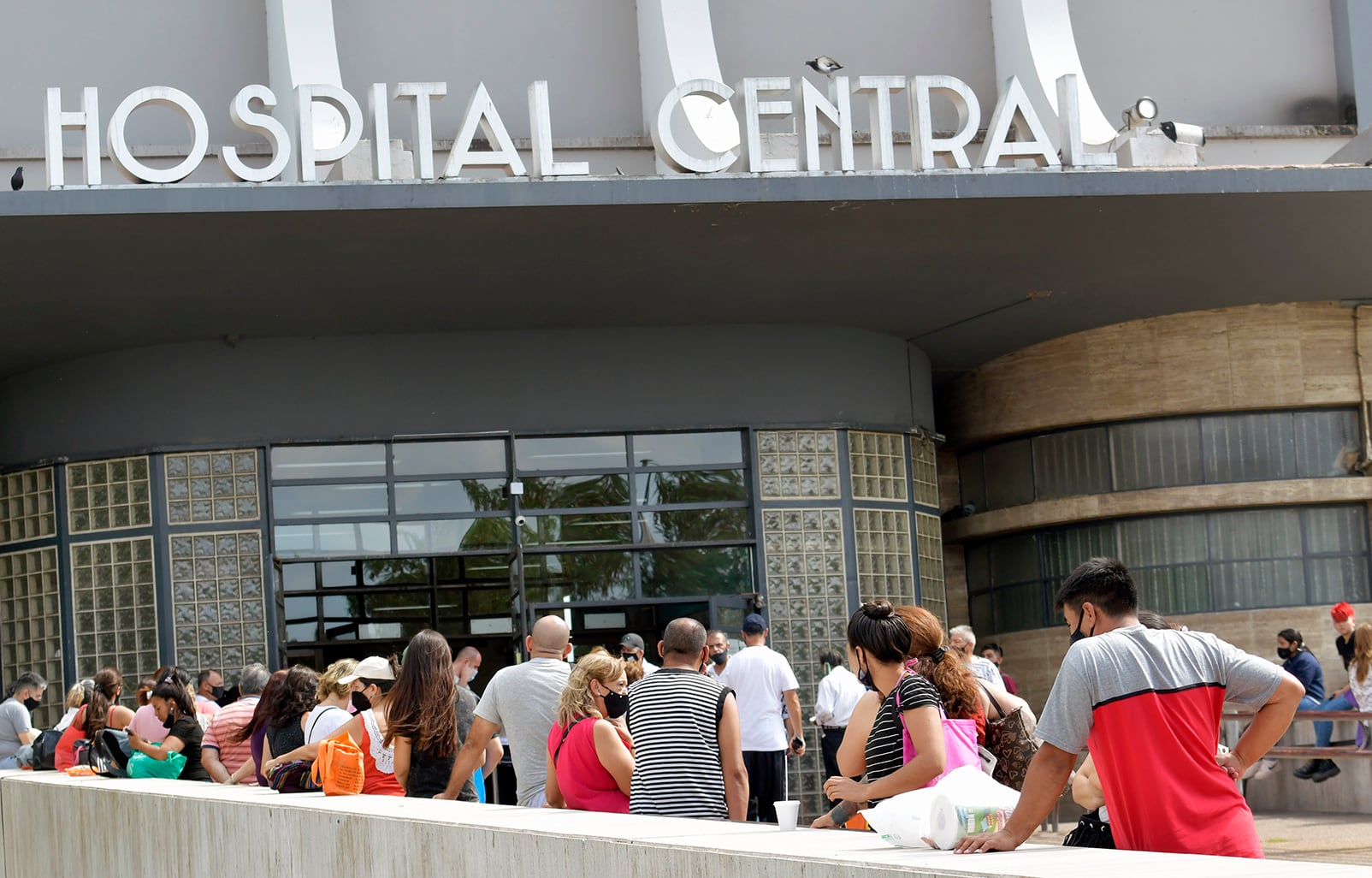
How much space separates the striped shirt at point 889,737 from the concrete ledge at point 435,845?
988mm

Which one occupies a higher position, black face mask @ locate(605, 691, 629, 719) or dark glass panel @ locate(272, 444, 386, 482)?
dark glass panel @ locate(272, 444, 386, 482)

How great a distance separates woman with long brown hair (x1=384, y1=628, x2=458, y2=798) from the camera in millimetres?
7855

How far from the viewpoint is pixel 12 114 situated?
54.3ft

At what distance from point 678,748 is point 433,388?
1080 cm

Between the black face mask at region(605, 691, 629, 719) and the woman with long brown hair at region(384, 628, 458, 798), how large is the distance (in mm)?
790

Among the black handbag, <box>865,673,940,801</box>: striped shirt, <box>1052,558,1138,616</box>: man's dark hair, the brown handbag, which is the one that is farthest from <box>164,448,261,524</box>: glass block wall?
<box>1052,558,1138,616</box>: man's dark hair

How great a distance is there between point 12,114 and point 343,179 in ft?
15.0

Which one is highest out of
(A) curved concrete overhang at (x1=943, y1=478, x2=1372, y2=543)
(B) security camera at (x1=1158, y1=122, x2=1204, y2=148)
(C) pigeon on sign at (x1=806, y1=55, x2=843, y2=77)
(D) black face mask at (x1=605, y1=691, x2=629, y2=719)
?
(C) pigeon on sign at (x1=806, y1=55, x2=843, y2=77)

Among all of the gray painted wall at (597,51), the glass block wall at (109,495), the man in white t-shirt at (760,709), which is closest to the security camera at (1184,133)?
the gray painted wall at (597,51)

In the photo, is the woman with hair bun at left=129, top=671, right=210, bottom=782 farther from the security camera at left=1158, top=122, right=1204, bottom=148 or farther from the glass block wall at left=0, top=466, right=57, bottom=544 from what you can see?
the security camera at left=1158, top=122, right=1204, bottom=148

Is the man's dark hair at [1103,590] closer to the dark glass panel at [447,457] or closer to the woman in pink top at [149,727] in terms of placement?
the woman in pink top at [149,727]

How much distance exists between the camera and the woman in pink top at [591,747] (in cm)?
739

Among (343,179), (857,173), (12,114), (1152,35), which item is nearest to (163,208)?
(343,179)

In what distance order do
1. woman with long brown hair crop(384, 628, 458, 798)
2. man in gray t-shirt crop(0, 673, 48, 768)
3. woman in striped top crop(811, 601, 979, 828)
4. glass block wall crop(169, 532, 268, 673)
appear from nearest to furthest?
woman in striped top crop(811, 601, 979, 828)
woman with long brown hair crop(384, 628, 458, 798)
man in gray t-shirt crop(0, 673, 48, 768)
glass block wall crop(169, 532, 268, 673)
